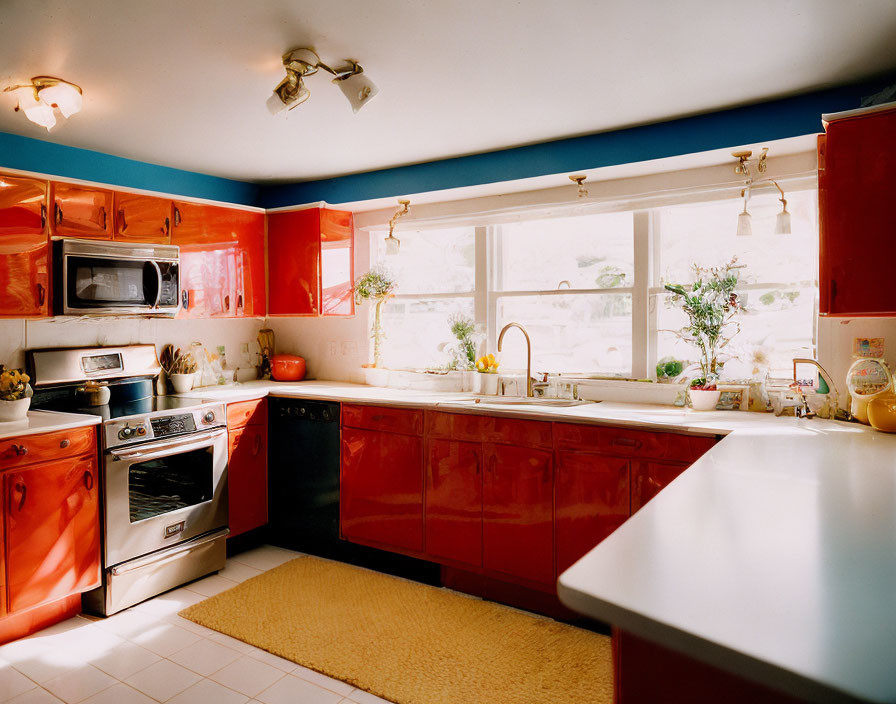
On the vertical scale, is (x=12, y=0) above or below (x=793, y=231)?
above

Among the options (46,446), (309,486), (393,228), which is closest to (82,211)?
(46,446)

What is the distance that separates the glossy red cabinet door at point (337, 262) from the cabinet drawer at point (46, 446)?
171cm

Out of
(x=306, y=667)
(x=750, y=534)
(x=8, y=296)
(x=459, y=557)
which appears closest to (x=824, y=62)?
(x=750, y=534)

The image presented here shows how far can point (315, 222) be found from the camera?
4156 mm

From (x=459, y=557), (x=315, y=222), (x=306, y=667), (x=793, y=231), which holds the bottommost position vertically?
(x=306, y=667)

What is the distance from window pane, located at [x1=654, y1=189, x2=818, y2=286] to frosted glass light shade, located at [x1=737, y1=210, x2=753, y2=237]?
0.18m

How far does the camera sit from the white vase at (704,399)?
310 centimetres

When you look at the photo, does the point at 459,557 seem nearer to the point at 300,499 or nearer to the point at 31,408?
the point at 300,499

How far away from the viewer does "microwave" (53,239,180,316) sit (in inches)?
123

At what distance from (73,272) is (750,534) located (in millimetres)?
3277

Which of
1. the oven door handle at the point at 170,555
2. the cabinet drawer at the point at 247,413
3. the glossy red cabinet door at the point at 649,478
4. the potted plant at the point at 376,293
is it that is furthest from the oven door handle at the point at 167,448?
the glossy red cabinet door at the point at 649,478

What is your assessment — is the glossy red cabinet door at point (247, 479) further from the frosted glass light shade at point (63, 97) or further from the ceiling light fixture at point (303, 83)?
the ceiling light fixture at point (303, 83)

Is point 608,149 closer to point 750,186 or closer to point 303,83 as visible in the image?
point 750,186

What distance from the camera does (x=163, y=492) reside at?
328 cm
